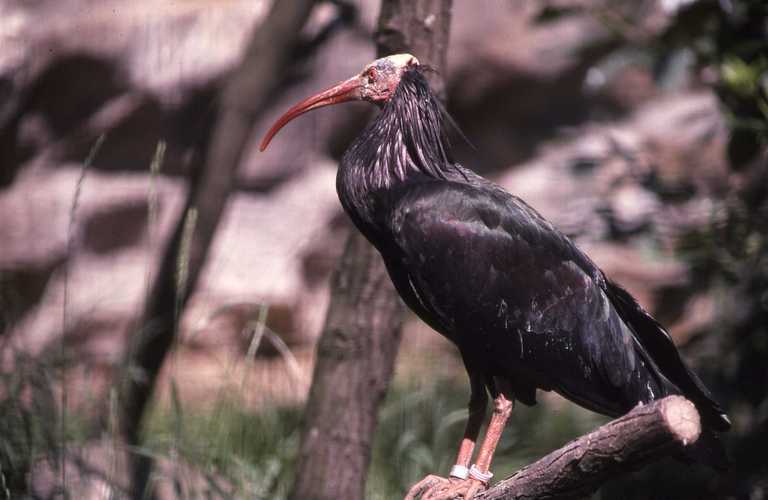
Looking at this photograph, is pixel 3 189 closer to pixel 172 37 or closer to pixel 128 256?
pixel 128 256

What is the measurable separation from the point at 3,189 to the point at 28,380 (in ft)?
14.6

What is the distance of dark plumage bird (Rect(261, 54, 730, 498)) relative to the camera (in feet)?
10.9

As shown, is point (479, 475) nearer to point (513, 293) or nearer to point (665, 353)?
point (513, 293)

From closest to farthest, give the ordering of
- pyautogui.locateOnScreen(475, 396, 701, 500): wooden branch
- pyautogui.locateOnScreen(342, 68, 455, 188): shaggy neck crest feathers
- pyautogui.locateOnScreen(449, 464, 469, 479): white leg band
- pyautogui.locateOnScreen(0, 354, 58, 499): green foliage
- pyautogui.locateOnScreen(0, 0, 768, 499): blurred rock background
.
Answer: pyautogui.locateOnScreen(475, 396, 701, 500): wooden branch < pyautogui.locateOnScreen(449, 464, 469, 479): white leg band < pyautogui.locateOnScreen(342, 68, 455, 188): shaggy neck crest feathers < pyautogui.locateOnScreen(0, 354, 58, 499): green foliage < pyautogui.locateOnScreen(0, 0, 768, 499): blurred rock background

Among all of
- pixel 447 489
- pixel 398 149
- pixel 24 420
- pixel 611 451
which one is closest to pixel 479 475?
pixel 447 489

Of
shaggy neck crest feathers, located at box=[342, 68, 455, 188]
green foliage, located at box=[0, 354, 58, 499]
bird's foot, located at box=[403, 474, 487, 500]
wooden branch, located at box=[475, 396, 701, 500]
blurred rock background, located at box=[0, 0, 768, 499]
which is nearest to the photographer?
wooden branch, located at box=[475, 396, 701, 500]

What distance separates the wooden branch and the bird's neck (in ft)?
3.64

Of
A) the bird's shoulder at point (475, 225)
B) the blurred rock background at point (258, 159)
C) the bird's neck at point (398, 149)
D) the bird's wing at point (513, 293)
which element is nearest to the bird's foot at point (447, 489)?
the bird's wing at point (513, 293)

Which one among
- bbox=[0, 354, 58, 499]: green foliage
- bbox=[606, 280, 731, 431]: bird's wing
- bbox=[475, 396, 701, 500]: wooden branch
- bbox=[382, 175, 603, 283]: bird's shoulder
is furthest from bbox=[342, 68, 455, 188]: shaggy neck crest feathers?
bbox=[0, 354, 58, 499]: green foliage

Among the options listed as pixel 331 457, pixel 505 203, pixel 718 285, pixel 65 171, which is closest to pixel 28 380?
pixel 331 457

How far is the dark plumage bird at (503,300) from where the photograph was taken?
3.33 metres

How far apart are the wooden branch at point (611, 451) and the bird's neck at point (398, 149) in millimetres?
1110

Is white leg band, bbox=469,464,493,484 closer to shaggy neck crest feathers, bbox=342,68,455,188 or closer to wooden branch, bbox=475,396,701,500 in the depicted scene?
wooden branch, bbox=475,396,701,500

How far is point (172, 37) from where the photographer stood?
8.40 metres
